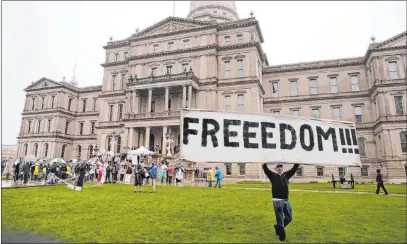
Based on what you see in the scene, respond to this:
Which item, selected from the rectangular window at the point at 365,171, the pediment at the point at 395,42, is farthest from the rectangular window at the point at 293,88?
the rectangular window at the point at 365,171

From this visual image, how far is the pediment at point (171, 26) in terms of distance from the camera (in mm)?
43844

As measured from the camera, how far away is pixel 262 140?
5.73 meters

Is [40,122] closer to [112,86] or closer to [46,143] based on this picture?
[46,143]

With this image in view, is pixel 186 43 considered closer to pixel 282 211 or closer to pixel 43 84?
pixel 43 84

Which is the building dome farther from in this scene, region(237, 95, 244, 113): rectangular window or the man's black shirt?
the man's black shirt

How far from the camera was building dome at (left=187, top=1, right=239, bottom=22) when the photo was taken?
5731 centimetres

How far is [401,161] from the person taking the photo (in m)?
35.8

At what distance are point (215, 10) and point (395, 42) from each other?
113 ft

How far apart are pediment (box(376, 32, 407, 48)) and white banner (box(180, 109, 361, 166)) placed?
41664 millimetres

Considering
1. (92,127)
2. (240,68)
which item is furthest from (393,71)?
(92,127)

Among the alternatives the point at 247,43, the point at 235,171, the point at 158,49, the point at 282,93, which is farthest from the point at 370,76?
the point at 158,49

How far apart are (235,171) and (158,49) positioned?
24341mm

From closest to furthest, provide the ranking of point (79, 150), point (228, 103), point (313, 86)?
1. point (228, 103)
2. point (313, 86)
3. point (79, 150)

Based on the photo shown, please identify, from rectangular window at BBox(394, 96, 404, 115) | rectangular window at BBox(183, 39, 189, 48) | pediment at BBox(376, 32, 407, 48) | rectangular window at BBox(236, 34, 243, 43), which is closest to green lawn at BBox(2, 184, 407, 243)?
rectangular window at BBox(394, 96, 404, 115)
